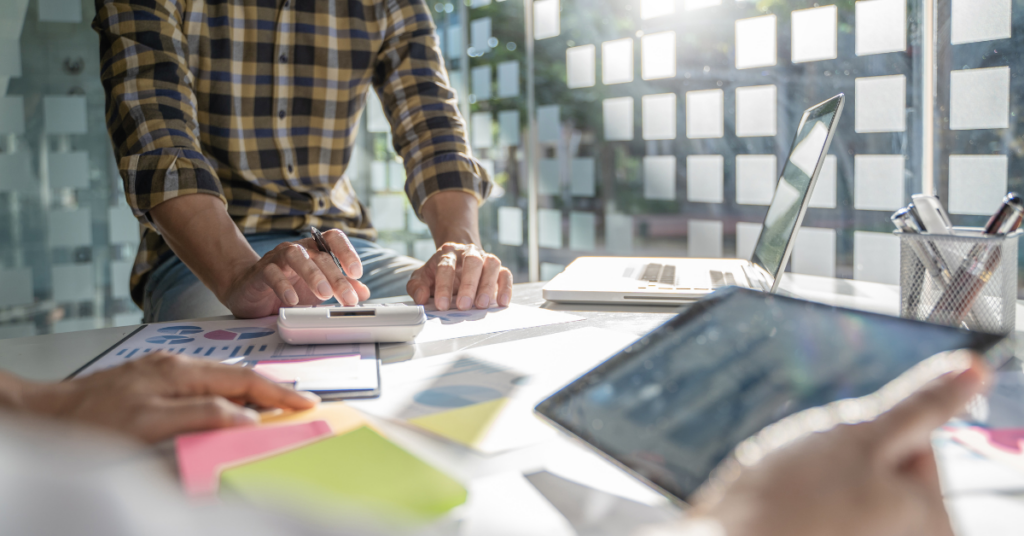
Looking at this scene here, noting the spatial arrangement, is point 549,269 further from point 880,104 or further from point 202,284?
point 202,284

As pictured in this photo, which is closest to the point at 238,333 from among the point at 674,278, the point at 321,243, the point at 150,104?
the point at 321,243

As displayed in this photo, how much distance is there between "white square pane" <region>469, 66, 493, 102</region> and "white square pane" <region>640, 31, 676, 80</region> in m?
0.94

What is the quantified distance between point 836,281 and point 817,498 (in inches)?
41.0

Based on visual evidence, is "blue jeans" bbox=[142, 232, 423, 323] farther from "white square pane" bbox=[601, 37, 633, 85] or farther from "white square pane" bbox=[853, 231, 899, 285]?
"white square pane" bbox=[601, 37, 633, 85]

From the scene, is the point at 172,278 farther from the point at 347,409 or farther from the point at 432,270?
the point at 347,409

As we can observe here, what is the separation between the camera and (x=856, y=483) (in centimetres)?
25

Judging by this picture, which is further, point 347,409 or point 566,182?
point 566,182

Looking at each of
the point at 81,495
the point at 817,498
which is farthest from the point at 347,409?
the point at 817,498

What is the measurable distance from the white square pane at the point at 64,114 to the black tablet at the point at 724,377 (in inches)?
105

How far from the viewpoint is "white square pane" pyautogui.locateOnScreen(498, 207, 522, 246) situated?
3068 mm

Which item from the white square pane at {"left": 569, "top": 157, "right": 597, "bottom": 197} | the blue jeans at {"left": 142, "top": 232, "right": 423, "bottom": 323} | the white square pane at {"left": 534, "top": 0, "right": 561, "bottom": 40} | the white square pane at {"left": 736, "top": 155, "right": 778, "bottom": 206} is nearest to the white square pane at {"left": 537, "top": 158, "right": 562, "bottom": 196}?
the white square pane at {"left": 569, "top": 157, "right": 597, "bottom": 197}

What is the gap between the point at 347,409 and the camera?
0.48 meters

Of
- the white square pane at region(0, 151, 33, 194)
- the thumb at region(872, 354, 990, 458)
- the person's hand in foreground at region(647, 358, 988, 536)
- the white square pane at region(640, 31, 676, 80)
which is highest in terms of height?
the white square pane at region(640, 31, 676, 80)

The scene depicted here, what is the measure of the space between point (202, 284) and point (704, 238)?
5.70 feet
